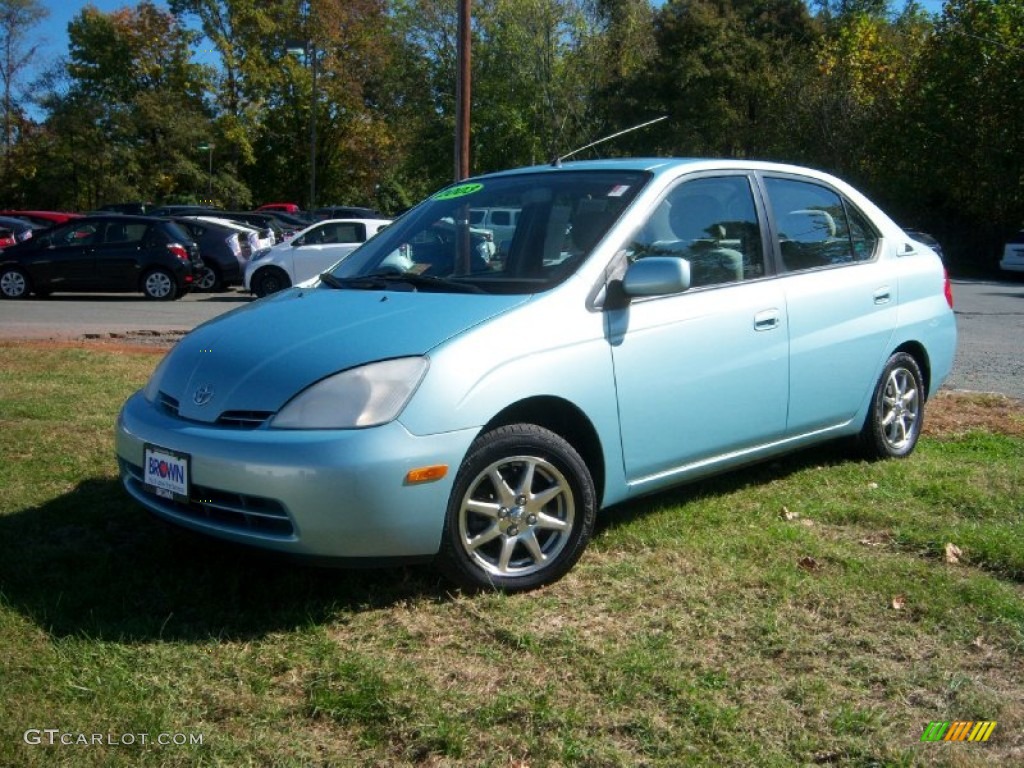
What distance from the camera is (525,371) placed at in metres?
3.88

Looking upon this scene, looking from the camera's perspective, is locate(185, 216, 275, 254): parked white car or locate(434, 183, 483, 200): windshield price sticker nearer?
locate(434, 183, 483, 200): windshield price sticker

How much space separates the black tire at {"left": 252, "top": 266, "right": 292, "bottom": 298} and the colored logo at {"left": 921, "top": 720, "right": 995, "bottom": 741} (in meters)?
16.5

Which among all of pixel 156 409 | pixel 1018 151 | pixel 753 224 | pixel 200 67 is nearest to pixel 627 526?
pixel 753 224

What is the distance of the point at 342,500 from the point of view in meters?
3.48

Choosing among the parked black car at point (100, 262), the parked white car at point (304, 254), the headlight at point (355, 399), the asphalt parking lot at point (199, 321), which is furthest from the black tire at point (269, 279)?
the headlight at point (355, 399)

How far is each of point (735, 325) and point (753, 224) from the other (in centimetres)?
64

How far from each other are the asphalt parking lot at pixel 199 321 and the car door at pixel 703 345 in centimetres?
423

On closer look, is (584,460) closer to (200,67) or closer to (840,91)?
(840,91)

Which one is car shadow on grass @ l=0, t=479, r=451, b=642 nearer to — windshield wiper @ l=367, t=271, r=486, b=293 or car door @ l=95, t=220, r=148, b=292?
windshield wiper @ l=367, t=271, r=486, b=293

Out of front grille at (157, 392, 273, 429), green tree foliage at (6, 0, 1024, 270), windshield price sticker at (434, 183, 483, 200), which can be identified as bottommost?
front grille at (157, 392, 273, 429)

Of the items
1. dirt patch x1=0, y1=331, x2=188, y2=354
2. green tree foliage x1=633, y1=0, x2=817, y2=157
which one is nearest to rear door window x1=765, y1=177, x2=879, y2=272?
dirt patch x1=0, y1=331, x2=188, y2=354

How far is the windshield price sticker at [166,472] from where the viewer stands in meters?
3.73

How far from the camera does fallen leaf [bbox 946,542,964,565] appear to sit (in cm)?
428

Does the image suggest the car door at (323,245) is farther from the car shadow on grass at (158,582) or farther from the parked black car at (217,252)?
the car shadow on grass at (158,582)
